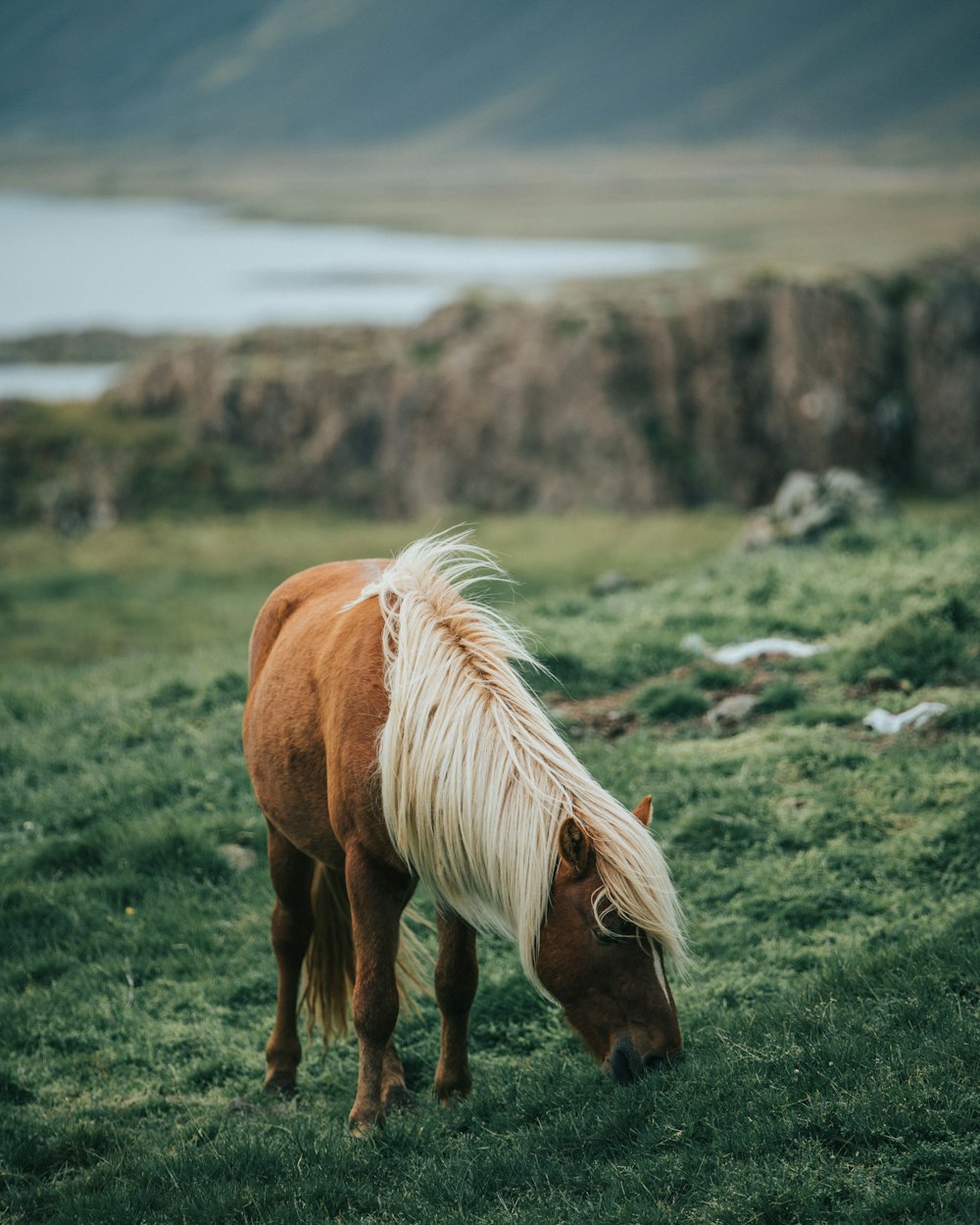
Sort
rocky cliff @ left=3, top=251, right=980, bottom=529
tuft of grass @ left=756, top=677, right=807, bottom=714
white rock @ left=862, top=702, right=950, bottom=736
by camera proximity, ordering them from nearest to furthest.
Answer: white rock @ left=862, top=702, right=950, bottom=736, tuft of grass @ left=756, top=677, right=807, bottom=714, rocky cliff @ left=3, top=251, right=980, bottom=529

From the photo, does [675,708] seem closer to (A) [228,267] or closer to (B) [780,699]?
(B) [780,699]

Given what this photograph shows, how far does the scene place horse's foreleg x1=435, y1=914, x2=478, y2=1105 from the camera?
202 inches

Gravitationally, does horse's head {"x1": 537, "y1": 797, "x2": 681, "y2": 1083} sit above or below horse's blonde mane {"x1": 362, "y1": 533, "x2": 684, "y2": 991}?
below

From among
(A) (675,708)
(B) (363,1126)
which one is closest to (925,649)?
(A) (675,708)

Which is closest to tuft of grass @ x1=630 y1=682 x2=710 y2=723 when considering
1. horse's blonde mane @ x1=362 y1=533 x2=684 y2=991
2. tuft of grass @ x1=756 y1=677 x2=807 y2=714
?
tuft of grass @ x1=756 y1=677 x2=807 y2=714

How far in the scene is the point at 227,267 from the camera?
10600 centimetres

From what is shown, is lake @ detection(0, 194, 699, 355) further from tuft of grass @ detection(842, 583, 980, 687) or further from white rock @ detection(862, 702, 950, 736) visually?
white rock @ detection(862, 702, 950, 736)

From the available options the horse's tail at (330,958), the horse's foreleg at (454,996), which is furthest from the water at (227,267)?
the horse's foreleg at (454,996)

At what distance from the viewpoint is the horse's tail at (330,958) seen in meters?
6.15

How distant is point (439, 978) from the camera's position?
5234mm

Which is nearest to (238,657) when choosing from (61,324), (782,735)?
(782,735)

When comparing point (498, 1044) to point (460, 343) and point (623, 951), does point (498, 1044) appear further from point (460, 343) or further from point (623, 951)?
point (460, 343)

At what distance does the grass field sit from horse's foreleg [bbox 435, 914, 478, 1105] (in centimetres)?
23

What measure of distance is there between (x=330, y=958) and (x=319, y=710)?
1464 millimetres
